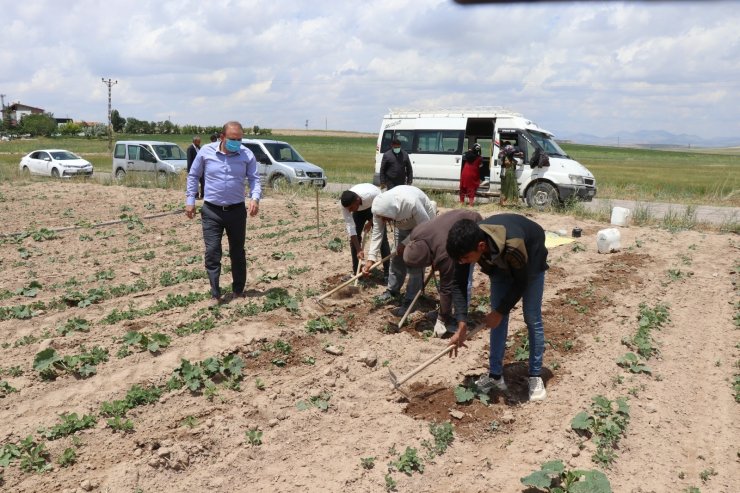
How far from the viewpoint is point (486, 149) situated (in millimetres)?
14922

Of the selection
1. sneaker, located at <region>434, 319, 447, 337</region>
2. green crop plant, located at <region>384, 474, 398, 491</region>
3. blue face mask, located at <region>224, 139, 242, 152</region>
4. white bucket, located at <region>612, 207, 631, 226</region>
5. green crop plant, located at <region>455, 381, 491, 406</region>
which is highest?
blue face mask, located at <region>224, 139, 242, 152</region>

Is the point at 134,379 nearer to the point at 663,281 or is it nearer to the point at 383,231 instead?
the point at 383,231

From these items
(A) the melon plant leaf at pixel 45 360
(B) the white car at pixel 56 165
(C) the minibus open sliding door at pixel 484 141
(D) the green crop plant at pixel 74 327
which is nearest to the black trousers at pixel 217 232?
(D) the green crop plant at pixel 74 327

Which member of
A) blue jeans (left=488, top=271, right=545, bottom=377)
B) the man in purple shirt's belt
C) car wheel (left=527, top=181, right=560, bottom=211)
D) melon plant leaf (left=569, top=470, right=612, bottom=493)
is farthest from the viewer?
car wheel (left=527, top=181, right=560, bottom=211)

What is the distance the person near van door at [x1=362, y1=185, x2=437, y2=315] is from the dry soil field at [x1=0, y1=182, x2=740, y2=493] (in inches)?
16.1

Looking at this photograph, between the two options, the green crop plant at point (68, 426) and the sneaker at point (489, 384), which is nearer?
the green crop plant at point (68, 426)

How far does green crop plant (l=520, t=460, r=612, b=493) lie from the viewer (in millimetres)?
3414

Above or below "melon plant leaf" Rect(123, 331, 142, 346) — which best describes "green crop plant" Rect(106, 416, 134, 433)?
below

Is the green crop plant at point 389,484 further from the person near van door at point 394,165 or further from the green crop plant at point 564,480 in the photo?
the person near van door at point 394,165

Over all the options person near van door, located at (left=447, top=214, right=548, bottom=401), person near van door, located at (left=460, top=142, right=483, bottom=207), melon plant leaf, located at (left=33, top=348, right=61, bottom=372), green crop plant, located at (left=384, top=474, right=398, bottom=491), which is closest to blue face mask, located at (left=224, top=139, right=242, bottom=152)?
melon plant leaf, located at (left=33, top=348, right=61, bottom=372)

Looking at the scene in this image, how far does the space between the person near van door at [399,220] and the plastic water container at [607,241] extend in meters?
3.91

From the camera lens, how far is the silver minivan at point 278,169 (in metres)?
16.6

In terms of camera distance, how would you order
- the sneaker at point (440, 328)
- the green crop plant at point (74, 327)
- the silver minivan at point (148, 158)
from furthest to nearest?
the silver minivan at point (148, 158)
the sneaker at point (440, 328)
the green crop plant at point (74, 327)

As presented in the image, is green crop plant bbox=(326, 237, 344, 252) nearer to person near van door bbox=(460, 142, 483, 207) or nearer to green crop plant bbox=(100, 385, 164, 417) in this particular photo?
green crop plant bbox=(100, 385, 164, 417)
